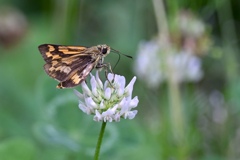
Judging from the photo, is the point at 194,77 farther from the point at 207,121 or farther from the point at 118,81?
the point at 118,81

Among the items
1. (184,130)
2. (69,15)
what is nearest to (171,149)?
(184,130)

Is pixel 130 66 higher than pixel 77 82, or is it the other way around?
pixel 130 66

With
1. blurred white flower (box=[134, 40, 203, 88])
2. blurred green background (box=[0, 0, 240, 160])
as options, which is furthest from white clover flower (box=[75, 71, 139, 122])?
blurred white flower (box=[134, 40, 203, 88])

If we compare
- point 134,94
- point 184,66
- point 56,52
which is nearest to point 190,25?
point 184,66

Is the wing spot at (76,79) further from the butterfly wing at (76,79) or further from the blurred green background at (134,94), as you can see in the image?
the blurred green background at (134,94)

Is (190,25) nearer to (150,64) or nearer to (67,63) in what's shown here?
(150,64)

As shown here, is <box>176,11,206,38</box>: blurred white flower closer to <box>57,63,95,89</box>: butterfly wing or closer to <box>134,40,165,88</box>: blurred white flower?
<box>134,40,165,88</box>: blurred white flower
